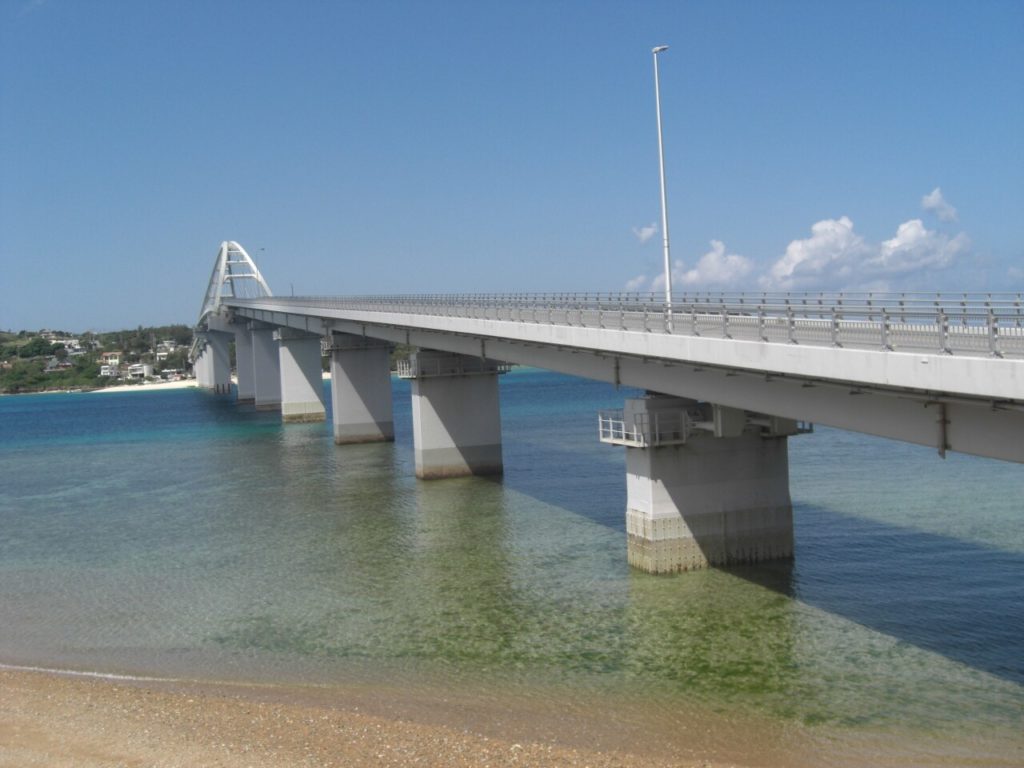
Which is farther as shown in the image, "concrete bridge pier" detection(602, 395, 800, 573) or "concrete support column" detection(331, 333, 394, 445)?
"concrete support column" detection(331, 333, 394, 445)

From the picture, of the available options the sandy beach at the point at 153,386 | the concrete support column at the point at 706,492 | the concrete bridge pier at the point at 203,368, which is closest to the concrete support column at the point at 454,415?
the concrete support column at the point at 706,492

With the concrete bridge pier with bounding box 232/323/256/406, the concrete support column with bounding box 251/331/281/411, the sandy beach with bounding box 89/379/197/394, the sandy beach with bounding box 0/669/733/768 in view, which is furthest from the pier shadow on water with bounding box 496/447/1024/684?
the sandy beach with bounding box 89/379/197/394

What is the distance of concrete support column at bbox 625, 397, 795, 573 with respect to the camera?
25.1 m

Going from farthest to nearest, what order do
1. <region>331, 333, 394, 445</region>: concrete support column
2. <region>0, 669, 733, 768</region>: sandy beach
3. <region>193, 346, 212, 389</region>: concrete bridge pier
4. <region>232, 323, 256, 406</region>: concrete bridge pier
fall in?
1. <region>193, 346, 212, 389</region>: concrete bridge pier
2. <region>232, 323, 256, 406</region>: concrete bridge pier
3. <region>331, 333, 394, 445</region>: concrete support column
4. <region>0, 669, 733, 768</region>: sandy beach

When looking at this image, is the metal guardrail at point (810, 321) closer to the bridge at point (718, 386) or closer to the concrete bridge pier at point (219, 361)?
the bridge at point (718, 386)

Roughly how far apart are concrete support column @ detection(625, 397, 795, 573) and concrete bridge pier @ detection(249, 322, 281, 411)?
7567 centimetres

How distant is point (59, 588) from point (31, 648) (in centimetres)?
602

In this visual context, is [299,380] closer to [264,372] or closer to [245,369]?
[264,372]

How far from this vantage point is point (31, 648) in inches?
851

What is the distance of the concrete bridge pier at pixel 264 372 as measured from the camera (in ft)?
320

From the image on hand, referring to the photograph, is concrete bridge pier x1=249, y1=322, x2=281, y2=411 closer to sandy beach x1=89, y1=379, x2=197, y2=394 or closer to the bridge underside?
the bridge underside

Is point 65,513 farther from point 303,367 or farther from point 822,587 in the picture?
point 303,367

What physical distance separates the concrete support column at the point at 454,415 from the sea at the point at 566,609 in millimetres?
1553

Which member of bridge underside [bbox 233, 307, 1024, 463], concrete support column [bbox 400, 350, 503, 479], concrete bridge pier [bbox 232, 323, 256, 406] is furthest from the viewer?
concrete bridge pier [bbox 232, 323, 256, 406]
